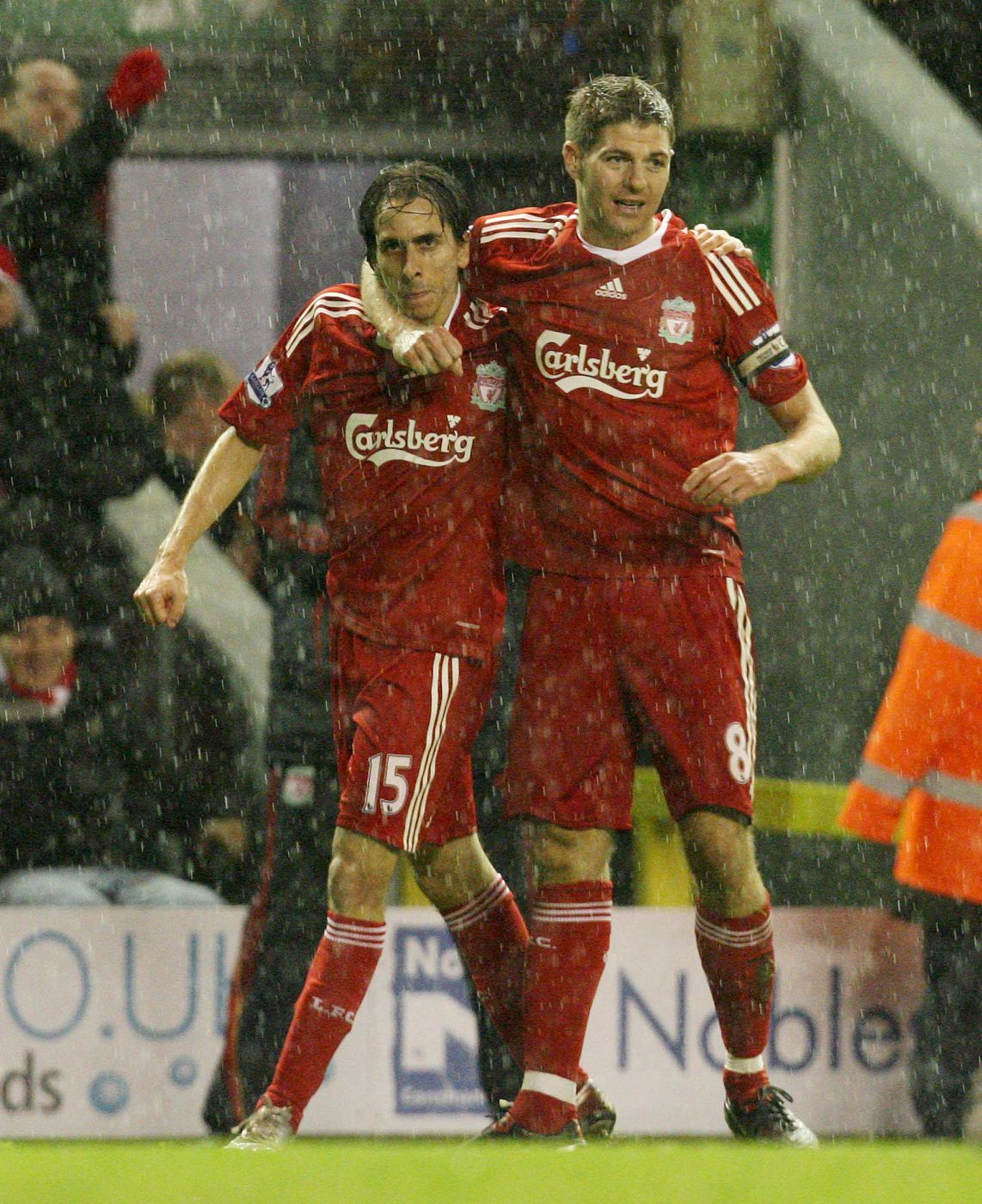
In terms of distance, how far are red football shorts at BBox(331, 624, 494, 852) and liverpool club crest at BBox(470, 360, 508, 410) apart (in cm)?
52

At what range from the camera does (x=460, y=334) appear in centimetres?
430

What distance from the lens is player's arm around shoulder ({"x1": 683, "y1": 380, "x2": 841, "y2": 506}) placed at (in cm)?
392

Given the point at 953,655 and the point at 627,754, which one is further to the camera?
the point at 953,655

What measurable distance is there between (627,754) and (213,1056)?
1847mm

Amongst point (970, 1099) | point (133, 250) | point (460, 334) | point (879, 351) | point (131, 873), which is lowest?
point (970, 1099)

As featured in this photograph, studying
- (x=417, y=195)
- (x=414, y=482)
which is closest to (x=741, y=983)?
(x=414, y=482)

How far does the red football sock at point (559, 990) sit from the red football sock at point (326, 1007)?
0.32 m

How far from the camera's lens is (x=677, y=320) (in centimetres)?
422

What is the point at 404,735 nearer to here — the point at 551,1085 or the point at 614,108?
the point at 551,1085

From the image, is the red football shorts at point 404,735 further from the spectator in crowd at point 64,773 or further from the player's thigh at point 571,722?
the spectator in crowd at point 64,773

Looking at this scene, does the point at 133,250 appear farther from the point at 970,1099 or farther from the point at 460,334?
the point at 970,1099

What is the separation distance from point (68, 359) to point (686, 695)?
247cm

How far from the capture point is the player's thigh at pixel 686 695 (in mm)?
4129

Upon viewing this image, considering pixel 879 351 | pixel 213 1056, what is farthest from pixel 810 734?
pixel 213 1056
